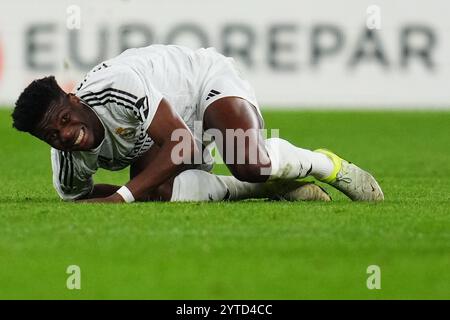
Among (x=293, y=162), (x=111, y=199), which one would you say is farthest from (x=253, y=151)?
(x=111, y=199)

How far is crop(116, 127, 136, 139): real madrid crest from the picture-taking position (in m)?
7.33

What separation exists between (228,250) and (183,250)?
211 millimetres

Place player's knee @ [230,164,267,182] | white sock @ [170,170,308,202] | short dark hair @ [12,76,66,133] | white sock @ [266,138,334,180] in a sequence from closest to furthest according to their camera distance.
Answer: short dark hair @ [12,76,66,133], player's knee @ [230,164,267,182], white sock @ [266,138,334,180], white sock @ [170,170,308,202]

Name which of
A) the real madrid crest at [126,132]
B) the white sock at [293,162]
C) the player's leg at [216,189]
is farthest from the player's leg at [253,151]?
the real madrid crest at [126,132]

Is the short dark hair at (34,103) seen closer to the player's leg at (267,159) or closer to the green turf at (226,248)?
the green turf at (226,248)

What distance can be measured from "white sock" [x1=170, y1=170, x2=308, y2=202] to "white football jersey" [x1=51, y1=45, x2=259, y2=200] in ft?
1.04

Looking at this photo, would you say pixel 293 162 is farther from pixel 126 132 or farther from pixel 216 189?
pixel 126 132

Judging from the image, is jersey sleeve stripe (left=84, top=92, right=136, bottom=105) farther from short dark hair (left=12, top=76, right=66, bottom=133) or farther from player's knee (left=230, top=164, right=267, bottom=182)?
player's knee (left=230, top=164, right=267, bottom=182)

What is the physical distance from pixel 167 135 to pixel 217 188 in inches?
27.9

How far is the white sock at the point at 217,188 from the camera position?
7.55 m

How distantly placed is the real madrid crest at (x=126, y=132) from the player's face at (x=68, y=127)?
10.2 inches

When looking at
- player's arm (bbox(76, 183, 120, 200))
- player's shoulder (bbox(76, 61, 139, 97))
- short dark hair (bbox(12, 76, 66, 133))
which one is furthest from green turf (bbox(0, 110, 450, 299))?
player's shoulder (bbox(76, 61, 139, 97))

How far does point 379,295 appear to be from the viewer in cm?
486

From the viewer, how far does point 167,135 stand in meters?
7.10
